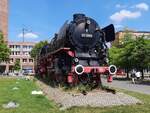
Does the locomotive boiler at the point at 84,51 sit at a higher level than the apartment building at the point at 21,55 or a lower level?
lower

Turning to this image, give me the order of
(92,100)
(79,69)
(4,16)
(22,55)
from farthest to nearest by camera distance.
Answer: (22,55) → (4,16) → (79,69) → (92,100)

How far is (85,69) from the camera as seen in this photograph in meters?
19.5

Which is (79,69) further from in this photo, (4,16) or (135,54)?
(4,16)

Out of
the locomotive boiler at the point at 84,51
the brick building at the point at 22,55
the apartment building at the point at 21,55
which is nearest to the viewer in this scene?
the locomotive boiler at the point at 84,51

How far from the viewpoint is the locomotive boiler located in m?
20.1

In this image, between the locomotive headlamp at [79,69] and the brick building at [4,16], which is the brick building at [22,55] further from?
the locomotive headlamp at [79,69]

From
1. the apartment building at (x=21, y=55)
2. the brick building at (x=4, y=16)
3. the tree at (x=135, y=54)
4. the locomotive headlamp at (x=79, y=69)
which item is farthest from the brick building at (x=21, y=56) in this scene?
the locomotive headlamp at (x=79, y=69)

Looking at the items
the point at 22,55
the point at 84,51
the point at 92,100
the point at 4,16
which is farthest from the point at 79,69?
the point at 22,55

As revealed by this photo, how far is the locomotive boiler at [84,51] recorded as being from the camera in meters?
20.1

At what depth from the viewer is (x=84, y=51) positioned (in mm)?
21016

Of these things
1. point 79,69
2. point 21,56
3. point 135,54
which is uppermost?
point 21,56

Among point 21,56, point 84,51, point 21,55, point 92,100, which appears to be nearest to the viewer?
point 92,100

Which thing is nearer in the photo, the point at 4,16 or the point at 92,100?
the point at 92,100

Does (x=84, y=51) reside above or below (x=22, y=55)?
below
